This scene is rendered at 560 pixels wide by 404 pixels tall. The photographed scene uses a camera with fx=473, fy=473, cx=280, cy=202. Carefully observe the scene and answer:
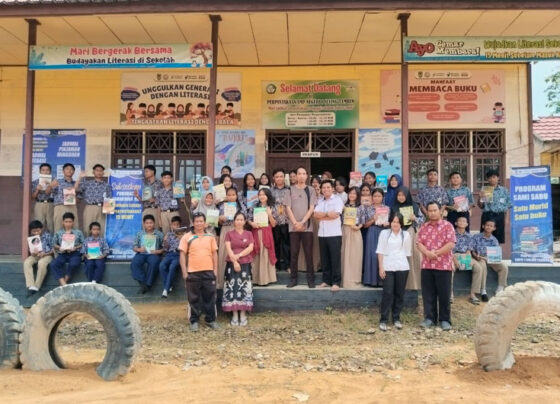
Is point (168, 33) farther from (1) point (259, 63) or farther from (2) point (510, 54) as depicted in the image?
(2) point (510, 54)

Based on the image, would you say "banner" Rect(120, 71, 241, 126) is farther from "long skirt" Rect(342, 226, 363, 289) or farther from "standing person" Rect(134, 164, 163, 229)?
"long skirt" Rect(342, 226, 363, 289)

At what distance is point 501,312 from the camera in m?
4.30

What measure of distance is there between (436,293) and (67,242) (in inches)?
213

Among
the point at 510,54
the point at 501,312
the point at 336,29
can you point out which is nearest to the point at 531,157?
the point at 510,54

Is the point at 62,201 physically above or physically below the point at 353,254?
above

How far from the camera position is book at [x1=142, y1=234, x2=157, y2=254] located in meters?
7.25

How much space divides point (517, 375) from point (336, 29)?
5972mm

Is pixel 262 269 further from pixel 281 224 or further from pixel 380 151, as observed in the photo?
pixel 380 151

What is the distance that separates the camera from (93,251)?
7285mm

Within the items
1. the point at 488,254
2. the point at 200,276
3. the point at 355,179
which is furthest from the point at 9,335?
the point at 488,254

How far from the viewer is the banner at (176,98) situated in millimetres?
9828

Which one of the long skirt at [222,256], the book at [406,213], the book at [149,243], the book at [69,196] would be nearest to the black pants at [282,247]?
the long skirt at [222,256]

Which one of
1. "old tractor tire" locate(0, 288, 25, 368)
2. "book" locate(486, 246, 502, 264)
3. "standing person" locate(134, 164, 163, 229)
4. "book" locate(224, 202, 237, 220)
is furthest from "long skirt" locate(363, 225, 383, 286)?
"old tractor tire" locate(0, 288, 25, 368)

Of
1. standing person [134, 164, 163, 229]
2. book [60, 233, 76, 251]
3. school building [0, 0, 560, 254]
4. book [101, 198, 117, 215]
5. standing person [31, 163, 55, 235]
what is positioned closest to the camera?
book [60, 233, 76, 251]
